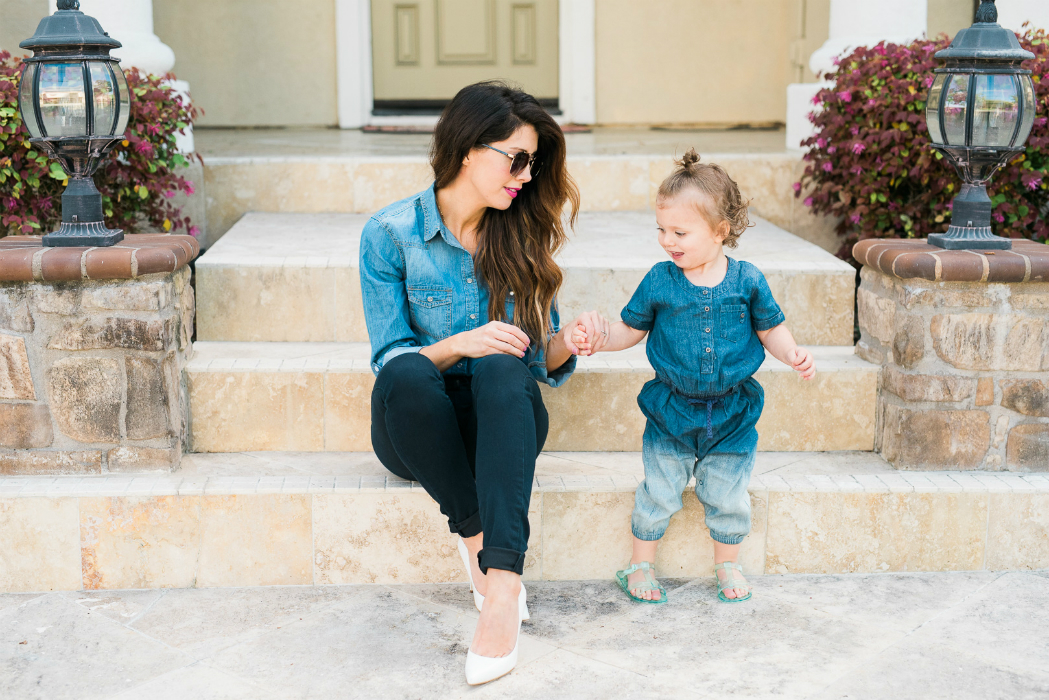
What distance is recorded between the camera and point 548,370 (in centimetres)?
240

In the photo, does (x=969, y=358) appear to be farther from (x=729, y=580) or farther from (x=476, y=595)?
(x=476, y=595)

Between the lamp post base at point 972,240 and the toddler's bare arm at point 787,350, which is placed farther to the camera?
the lamp post base at point 972,240

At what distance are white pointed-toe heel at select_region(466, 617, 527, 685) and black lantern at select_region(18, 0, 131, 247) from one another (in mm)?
1384

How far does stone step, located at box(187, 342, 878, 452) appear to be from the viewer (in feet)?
8.77

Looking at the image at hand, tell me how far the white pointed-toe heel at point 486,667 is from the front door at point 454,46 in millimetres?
4181

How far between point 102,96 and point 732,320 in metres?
1.60

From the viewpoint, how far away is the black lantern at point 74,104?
2473mm

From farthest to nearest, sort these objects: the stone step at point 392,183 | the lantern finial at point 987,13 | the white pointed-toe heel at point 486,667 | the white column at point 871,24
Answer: the white column at point 871,24, the stone step at point 392,183, the lantern finial at point 987,13, the white pointed-toe heel at point 486,667

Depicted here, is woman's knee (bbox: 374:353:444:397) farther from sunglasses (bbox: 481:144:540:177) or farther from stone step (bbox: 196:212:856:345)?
stone step (bbox: 196:212:856:345)

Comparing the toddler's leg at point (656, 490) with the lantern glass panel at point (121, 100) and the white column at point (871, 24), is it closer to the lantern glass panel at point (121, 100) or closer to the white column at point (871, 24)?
the lantern glass panel at point (121, 100)

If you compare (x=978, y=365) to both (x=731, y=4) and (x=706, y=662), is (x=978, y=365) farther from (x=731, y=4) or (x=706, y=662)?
(x=731, y=4)

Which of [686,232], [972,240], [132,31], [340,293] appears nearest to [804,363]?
[686,232]

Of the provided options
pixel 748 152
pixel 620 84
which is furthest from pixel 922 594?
A: pixel 620 84

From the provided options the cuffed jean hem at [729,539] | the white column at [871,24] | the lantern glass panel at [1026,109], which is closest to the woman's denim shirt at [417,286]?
the cuffed jean hem at [729,539]
